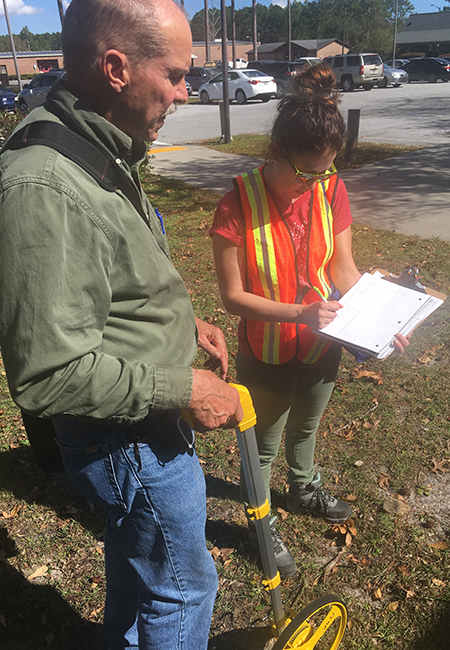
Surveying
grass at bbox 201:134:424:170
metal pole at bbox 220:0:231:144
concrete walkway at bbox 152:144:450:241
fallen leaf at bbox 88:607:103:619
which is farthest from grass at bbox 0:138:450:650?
metal pole at bbox 220:0:231:144

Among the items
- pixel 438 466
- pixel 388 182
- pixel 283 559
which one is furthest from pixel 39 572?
pixel 388 182

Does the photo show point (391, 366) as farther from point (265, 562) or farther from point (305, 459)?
point (265, 562)

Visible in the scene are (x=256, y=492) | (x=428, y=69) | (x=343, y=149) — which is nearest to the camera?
(x=256, y=492)

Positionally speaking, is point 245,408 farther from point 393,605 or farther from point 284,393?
point 393,605

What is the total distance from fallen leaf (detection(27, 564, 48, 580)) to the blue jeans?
1.29 meters

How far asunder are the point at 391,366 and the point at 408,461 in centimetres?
121

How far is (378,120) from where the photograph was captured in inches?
719

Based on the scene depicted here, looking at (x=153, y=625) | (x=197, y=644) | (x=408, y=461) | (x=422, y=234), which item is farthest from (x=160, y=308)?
(x=422, y=234)

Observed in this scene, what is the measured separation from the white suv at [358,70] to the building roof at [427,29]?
145ft

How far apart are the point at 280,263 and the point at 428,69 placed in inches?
1609

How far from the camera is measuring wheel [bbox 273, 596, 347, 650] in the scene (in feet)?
6.08

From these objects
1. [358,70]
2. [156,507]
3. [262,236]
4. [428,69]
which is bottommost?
→ [156,507]

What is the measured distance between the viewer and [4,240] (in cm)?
111

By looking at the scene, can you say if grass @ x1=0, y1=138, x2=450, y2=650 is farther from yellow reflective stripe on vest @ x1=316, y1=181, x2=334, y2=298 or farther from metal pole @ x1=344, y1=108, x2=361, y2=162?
metal pole @ x1=344, y1=108, x2=361, y2=162
